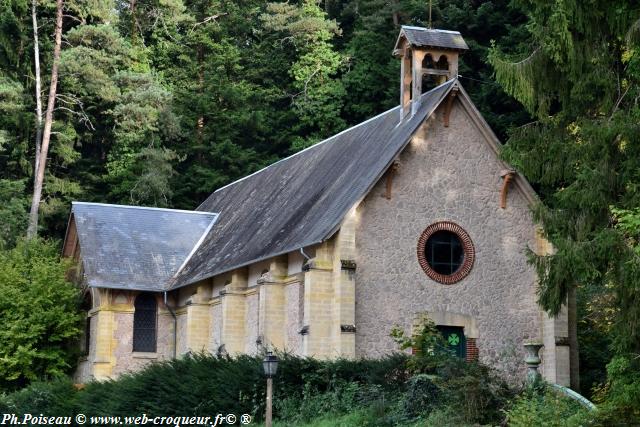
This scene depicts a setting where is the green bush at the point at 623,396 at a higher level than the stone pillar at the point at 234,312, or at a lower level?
lower

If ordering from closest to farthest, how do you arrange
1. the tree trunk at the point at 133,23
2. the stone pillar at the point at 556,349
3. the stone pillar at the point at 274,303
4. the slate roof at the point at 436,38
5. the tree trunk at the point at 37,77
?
1. the stone pillar at the point at 556,349
2. the stone pillar at the point at 274,303
3. the slate roof at the point at 436,38
4. the tree trunk at the point at 37,77
5. the tree trunk at the point at 133,23

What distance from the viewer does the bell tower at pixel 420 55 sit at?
29.5m

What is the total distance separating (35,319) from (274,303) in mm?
8387

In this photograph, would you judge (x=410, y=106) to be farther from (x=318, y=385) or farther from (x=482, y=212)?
(x=318, y=385)

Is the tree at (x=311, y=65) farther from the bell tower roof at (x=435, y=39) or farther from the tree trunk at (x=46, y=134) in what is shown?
the bell tower roof at (x=435, y=39)

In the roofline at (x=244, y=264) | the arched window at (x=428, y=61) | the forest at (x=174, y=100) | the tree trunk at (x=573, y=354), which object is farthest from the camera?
the forest at (x=174, y=100)

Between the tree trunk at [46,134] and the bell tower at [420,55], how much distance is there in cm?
2026

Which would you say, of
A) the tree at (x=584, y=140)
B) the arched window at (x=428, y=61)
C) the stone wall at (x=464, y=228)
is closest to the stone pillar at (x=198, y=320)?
the stone wall at (x=464, y=228)

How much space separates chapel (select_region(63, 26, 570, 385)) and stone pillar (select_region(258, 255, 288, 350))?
0.03 m

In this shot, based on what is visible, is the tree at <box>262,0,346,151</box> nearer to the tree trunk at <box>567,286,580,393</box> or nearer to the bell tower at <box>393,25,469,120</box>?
the bell tower at <box>393,25,469,120</box>

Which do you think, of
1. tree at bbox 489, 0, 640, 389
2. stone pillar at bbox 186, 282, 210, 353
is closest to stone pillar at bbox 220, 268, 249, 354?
stone pillar at bbox 186, 282, 210, 353

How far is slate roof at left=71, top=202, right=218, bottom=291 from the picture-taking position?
3375cm

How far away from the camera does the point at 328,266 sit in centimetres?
2680

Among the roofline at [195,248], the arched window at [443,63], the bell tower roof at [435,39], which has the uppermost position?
the bell tower roof at [435,39]
